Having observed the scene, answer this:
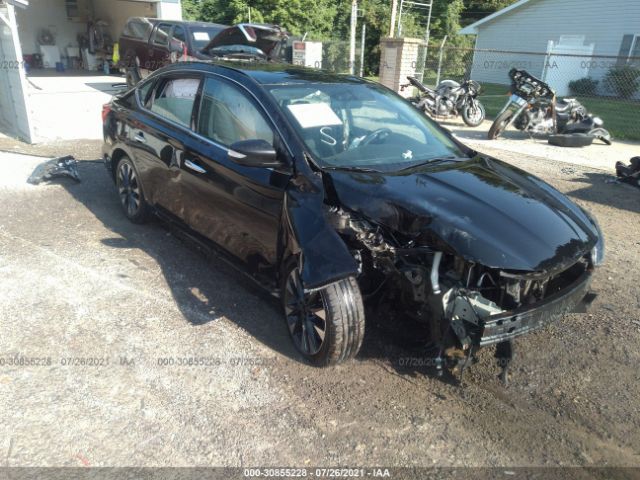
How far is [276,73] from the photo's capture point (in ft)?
13.0

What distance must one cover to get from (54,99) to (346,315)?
13.4 meters

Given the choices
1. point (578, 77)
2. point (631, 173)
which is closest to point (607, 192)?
point (631, 173)

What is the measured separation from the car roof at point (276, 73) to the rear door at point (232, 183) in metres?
0.16

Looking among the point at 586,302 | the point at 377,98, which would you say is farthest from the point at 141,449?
the point at 377,98

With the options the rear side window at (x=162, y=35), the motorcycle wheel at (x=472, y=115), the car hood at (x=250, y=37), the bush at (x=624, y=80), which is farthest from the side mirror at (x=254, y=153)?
the bush at (x=624, y=80)

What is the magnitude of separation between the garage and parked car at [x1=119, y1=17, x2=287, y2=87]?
4.05ft

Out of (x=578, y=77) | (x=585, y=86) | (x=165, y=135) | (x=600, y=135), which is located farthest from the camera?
(x=578, y=77)

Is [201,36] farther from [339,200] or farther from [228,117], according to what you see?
[339,200]

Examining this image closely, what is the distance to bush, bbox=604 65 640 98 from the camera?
733 inches

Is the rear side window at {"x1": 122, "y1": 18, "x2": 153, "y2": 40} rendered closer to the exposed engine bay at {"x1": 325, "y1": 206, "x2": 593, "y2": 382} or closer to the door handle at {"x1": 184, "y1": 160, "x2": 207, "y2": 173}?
the door handle at {"x1": 184, "y1": 160, "x2": 207, "y2": 173}

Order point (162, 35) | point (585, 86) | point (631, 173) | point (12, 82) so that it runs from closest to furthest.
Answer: point (631, 173), point (12, 82), point (162, 35), point (585, 86)

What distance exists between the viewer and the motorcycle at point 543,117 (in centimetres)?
1016

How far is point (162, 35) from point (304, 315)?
11.9m

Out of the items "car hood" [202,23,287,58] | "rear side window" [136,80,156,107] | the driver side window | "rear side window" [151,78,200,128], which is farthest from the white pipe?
"car hood" [202,23,287,58]
